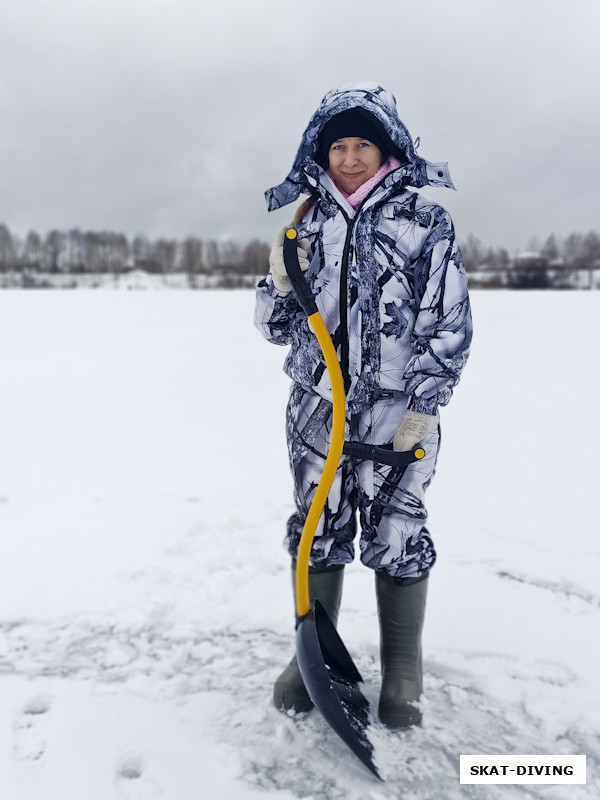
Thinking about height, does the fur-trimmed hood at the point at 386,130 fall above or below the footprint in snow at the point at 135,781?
above

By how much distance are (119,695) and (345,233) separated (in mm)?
1595

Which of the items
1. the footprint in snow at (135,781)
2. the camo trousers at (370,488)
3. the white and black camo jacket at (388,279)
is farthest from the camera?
the camo trousers at (370,488)

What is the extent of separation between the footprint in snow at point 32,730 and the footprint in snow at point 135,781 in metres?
0.24

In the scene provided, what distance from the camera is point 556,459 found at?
14.5 feet

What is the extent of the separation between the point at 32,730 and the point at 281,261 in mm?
1546

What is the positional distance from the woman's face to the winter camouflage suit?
0.05m

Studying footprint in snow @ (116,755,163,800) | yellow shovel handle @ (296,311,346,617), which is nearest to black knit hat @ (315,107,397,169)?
yellow shovel handle @ (296,311,346,617)

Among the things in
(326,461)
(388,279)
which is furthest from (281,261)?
(326,461)

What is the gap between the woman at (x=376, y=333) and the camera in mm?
1766

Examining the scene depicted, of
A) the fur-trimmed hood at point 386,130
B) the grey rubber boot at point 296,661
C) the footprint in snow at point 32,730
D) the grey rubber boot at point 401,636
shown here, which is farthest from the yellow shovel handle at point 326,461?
the footprint in snow at point 32,730

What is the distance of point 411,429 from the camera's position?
5.92 feet

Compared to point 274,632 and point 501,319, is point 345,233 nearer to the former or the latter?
point 274,632

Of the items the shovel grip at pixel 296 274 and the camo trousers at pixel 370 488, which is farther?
the camo trousers at pixel 370 488

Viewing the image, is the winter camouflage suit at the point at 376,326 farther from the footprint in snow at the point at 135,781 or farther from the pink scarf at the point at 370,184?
the footprint in snow at the point at 135,781
